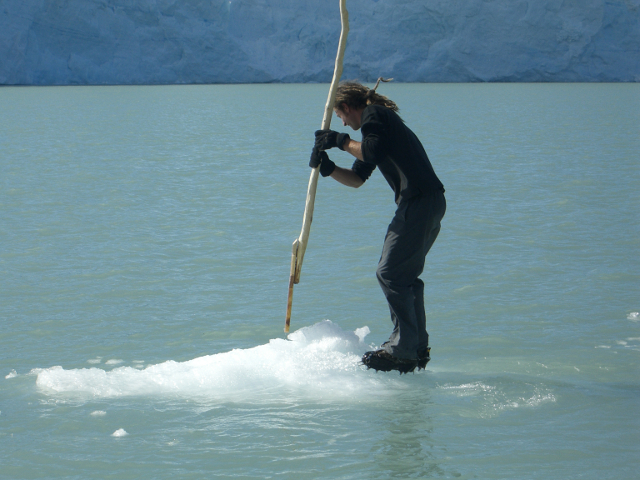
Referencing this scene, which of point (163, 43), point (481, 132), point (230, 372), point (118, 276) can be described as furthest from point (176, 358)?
point (163, 43)

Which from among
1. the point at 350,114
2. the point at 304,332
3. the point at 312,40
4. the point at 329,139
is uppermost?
the point at 312,40

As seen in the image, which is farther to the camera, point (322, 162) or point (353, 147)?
point (322, 162)

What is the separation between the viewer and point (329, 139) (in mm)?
3496

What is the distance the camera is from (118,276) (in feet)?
18.7

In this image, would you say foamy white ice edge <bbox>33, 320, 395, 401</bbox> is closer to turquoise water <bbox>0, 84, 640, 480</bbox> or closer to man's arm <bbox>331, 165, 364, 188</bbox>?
turquoise water <bbox>0, 84, 640, 480</bbox>

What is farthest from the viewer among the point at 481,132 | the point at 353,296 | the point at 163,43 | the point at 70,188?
the point at 163,43

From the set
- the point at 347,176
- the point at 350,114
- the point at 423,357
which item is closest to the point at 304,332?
the point at 423,357

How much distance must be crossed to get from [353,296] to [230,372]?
5.72ft

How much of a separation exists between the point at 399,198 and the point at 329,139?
43 cm

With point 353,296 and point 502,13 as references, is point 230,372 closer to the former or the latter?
point 353,296

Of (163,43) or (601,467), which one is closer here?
(601,467)

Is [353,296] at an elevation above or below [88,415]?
above

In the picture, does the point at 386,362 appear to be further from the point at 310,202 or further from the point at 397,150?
the point at 397,150

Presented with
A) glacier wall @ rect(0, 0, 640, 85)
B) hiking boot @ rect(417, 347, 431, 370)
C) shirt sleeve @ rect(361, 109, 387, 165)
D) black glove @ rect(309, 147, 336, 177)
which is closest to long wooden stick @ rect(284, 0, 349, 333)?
black glove @ rect(309, 147, 336, 177)
